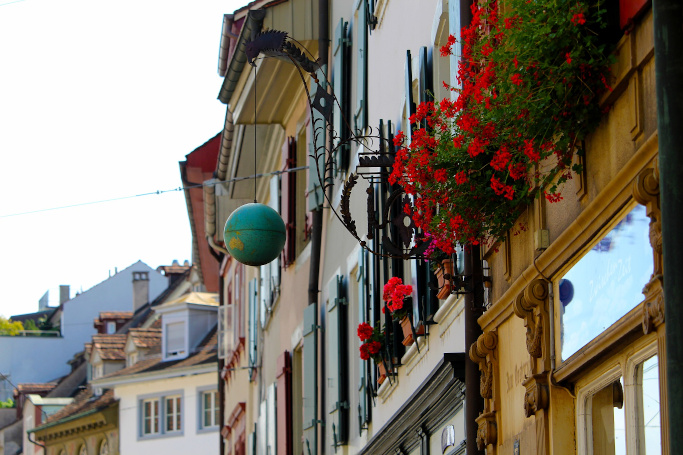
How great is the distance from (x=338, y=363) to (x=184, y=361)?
23.5 meters

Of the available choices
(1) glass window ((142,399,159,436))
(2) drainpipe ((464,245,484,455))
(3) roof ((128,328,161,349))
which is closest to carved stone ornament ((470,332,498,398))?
(2) drainpipe ((464,245,484,455))

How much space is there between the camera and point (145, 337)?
40.9 metres

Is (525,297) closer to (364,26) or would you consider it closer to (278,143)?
(364,26)

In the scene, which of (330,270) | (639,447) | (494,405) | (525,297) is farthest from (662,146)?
(330,270)

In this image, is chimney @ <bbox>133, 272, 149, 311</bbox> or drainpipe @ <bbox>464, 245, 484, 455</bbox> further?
chimney @ <bbox>133, 272, 149, 311</bbox>

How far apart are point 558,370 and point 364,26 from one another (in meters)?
7.48

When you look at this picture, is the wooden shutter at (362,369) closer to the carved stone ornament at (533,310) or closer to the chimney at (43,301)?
the carved stone ornament at (533,310)

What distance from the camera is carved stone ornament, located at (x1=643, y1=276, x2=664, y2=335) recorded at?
15.8ft

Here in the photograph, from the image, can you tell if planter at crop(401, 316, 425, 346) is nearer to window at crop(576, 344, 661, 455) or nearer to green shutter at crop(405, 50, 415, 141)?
green shutter at crop(405, 50, 415, 141)

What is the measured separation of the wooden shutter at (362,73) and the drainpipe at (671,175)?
867 cm

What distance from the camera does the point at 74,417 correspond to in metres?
41.5

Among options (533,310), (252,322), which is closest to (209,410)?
(252,322)

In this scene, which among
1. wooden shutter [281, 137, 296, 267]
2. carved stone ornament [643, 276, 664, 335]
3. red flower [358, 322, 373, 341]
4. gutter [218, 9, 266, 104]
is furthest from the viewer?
wooden shutter [281, 137, 296, 267]

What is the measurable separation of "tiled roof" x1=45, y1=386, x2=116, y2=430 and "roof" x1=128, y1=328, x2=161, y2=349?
169cm
